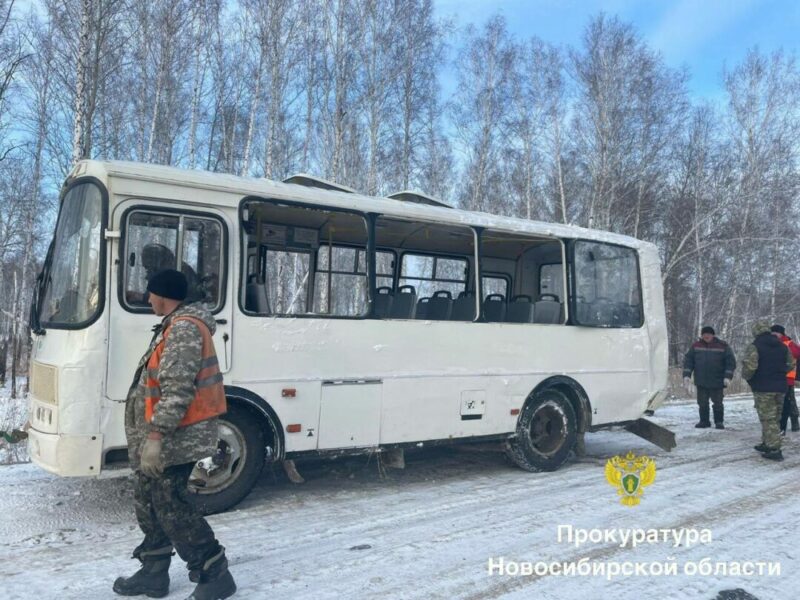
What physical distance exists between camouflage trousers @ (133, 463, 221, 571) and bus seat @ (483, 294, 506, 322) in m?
3.94

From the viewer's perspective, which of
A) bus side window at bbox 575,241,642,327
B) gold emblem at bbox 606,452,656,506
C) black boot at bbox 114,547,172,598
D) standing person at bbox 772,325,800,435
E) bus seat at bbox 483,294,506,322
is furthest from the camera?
standing person at bbox 772,325,800,435

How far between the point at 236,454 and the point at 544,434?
12.1ft

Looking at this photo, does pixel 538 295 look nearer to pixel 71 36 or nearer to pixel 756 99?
pixel 71 36

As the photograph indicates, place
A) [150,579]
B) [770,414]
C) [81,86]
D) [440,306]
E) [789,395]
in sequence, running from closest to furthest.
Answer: [150,579]
[440,306]
[770,414]
[789,395]
[81,86]

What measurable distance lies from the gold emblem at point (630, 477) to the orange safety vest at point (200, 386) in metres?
3.91

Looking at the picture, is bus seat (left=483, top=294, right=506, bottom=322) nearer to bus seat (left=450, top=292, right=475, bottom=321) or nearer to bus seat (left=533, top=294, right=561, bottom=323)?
bus seat (left=450, top=292, right=475, bottom=321)

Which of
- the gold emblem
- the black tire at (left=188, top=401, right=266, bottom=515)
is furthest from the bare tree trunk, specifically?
the gold emblem

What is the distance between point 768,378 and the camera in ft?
26.5

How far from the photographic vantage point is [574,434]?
750 cm

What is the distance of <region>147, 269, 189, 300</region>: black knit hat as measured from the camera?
3568 mm

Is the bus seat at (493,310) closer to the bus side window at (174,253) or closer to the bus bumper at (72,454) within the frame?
the bus side window at (174,253)

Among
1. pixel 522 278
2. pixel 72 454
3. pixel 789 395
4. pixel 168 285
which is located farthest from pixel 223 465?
pixel 789 395

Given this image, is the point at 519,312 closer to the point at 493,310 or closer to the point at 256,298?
the point at 493,310

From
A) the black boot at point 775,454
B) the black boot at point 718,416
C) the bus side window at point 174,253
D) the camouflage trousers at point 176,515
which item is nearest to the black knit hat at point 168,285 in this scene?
the camouflage trousers at point 176,515
